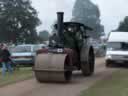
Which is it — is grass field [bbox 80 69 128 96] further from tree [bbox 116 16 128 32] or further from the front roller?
tree [bbox 116 16 128 32]

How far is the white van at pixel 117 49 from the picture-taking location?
2567cm

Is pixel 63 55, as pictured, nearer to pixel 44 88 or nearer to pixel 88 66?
pixel 44 88

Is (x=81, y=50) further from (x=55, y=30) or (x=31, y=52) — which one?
(x=31, y=52)

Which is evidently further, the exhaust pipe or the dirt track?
the exhaust pipe

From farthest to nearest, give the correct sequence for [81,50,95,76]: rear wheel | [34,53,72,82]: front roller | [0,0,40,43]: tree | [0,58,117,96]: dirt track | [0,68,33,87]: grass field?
[0,0,40,43]: tree < [81,50,95,76]: rear wheel < [0,68,33,87]: grass field < [34,53,72,82]: front roller < [0,58,117,96]: dirt track

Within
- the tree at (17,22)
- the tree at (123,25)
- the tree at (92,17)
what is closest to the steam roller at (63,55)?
the tree at (17,22)

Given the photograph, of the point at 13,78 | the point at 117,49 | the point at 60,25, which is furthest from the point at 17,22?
the point at 60,25

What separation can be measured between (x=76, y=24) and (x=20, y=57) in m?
8.14

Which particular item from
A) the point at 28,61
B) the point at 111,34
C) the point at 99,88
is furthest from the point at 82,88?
the point at 111,34

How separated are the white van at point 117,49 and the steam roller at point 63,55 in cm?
607

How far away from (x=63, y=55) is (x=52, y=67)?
2.16 feet

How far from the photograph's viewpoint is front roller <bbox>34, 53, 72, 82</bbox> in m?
15.5

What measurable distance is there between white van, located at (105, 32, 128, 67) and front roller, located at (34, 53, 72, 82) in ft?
33.6

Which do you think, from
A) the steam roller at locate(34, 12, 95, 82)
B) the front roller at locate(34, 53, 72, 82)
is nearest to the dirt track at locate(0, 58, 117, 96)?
the front roller at locate(34, 53, 72, 82)
